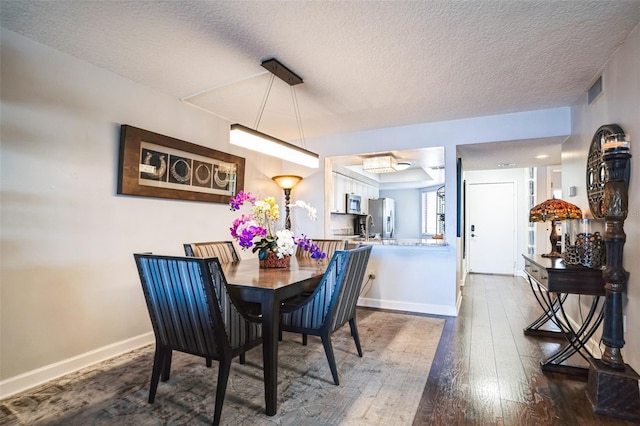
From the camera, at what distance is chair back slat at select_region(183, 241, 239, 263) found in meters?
2.79

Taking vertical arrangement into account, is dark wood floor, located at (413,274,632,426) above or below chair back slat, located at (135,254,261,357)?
below

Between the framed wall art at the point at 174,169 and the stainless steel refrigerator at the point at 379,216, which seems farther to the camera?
the stainless steel refrigerator at the point at 379,216

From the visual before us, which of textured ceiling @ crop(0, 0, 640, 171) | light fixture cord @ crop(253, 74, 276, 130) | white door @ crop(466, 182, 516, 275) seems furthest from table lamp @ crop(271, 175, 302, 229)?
white door @ crop(466, 182, 516, 275)

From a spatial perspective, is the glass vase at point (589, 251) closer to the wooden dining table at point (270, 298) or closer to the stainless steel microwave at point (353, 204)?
the wooden dining table at point (270, 298)

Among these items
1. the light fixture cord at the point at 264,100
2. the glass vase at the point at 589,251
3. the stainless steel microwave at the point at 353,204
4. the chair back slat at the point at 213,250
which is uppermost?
A: the light fixture cord at the point at 264,100

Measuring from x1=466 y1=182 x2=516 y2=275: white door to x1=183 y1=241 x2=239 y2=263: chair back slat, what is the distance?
215 inches

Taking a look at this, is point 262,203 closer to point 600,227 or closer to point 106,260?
point 106,260

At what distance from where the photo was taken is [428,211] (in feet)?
27.0

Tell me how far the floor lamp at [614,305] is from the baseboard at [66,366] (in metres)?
3.39

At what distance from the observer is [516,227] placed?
6.70 meters

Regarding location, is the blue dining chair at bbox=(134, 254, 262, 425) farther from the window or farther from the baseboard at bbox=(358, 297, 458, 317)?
the window

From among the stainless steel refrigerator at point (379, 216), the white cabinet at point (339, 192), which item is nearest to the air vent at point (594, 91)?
the white cabinet at point (339, 192)

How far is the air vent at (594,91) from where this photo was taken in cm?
270

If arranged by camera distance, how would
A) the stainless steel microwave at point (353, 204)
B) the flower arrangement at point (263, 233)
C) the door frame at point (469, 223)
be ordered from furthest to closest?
the door frame at point (469, 223) → the stainless steel microwave at point (353, 204) → the flower arrangement at point (263, 233)
